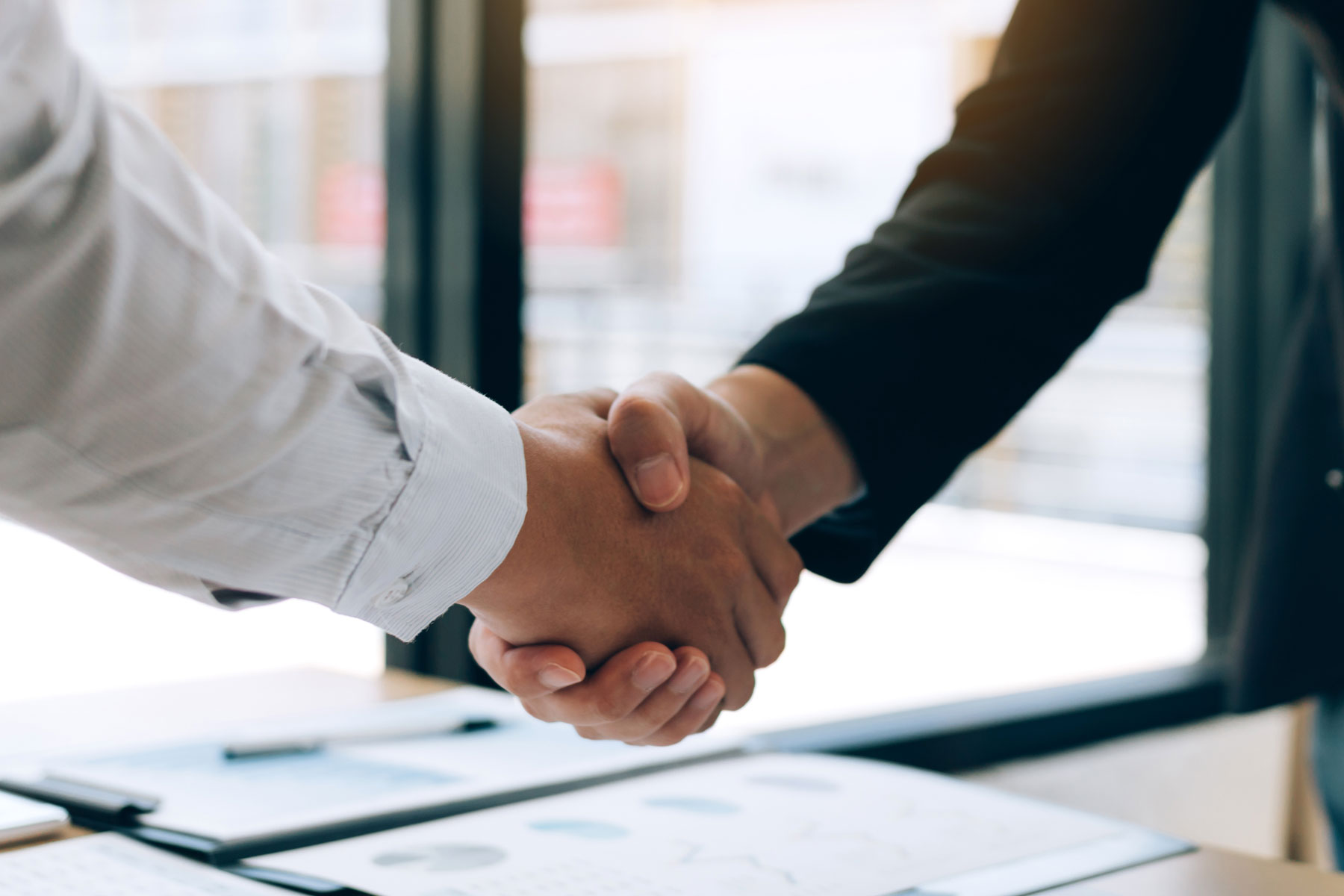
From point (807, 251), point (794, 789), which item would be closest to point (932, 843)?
point (794, 789)

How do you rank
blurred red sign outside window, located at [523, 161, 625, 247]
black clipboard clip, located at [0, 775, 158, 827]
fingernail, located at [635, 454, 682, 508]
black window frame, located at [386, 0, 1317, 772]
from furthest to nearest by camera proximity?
blurred red sign outside window, located at [523, 161, 625, 247], black window frame, located at [386, 0, 1317, 772], fingernail, located at [635, 454, 682, 508], black clipboard clip, located at [0, 775, 158, 827]

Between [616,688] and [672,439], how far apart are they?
0.59 ft

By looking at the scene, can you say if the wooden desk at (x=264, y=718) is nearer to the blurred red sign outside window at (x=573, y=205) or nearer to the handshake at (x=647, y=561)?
the handshake at (x=647, y=561)

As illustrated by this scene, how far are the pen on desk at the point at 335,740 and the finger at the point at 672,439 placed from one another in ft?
0.84

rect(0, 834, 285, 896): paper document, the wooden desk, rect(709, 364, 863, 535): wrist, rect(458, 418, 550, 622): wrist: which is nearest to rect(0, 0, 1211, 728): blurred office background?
the wooden desk

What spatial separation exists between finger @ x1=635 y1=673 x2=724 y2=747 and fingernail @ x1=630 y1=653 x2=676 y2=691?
5 cm

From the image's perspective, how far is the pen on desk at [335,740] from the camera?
873mm

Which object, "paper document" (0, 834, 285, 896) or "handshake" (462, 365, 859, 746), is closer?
"paper document" (0, 834, 285, 896)

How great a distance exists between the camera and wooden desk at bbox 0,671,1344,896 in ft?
2.23

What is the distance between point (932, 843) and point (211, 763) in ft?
1.59

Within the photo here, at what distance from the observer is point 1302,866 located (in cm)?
72

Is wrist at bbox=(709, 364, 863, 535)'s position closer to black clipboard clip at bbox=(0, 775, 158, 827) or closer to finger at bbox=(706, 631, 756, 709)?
finger at bbox=(706, 631, 756, 709)

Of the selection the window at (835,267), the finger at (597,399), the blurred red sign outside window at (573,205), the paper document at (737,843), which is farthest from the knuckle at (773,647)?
the window at (835,267)

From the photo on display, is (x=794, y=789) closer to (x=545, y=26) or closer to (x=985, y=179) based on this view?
(x=985, y=179)
